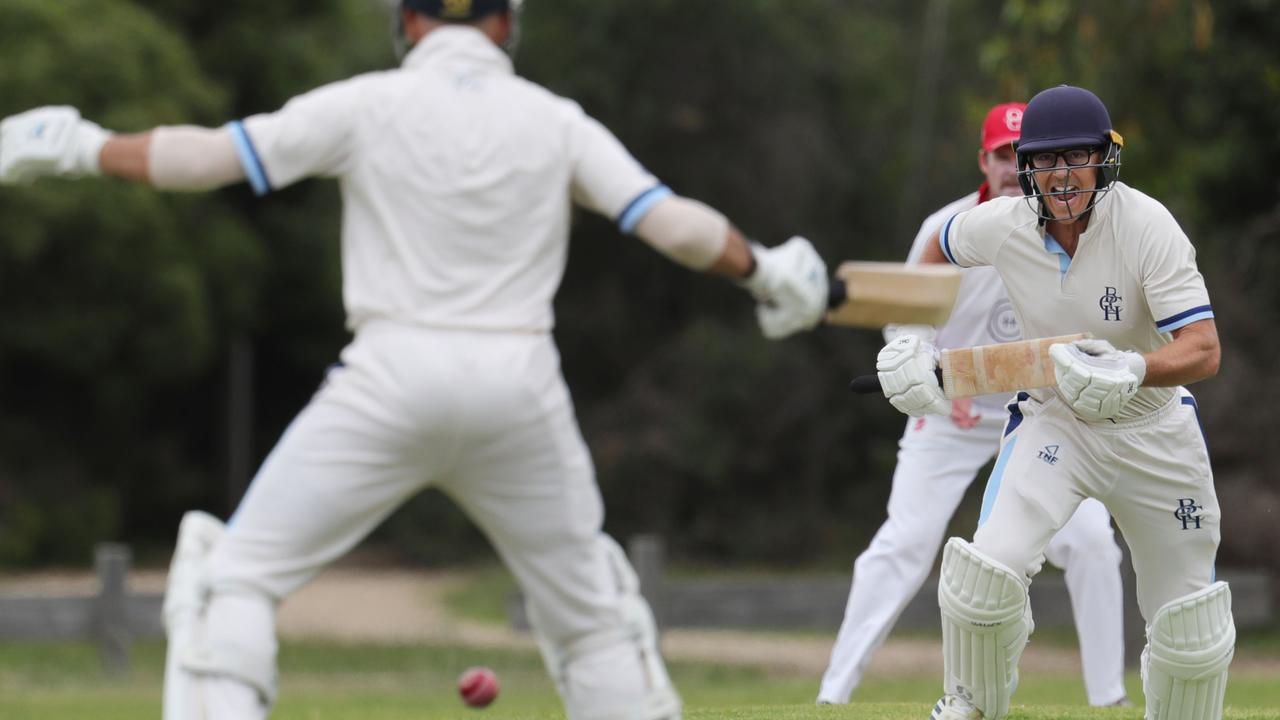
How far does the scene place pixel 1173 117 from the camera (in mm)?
18234

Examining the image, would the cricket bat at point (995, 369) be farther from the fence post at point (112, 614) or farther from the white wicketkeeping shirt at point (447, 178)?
the fence post at point (112, 614)

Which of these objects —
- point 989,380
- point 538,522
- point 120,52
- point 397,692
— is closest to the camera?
point 538,522

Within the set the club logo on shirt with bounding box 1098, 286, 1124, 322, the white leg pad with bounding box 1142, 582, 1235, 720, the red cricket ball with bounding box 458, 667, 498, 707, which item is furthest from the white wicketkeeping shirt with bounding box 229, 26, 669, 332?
the red cricket ball with bounding box 458, 667, 498, 707

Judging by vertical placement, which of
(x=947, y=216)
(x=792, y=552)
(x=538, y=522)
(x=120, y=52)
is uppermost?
(x=120, y=52)

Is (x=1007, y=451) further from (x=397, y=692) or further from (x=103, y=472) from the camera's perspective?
(x=103, y=472)

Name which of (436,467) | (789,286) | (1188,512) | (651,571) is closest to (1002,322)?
(1188,512)

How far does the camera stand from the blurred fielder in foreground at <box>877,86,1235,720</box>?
5.62m

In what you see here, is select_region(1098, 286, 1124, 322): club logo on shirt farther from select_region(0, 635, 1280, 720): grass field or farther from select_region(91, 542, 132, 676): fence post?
select_region(91, 542, 132, 676): fence post

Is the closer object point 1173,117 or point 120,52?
point 1173,117

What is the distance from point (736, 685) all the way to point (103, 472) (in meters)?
15.6

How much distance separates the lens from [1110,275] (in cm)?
569

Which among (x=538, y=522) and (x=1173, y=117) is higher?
(x=1173, y=117)

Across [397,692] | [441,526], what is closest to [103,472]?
[441,526]

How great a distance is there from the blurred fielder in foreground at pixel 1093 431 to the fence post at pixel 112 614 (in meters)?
10.4
